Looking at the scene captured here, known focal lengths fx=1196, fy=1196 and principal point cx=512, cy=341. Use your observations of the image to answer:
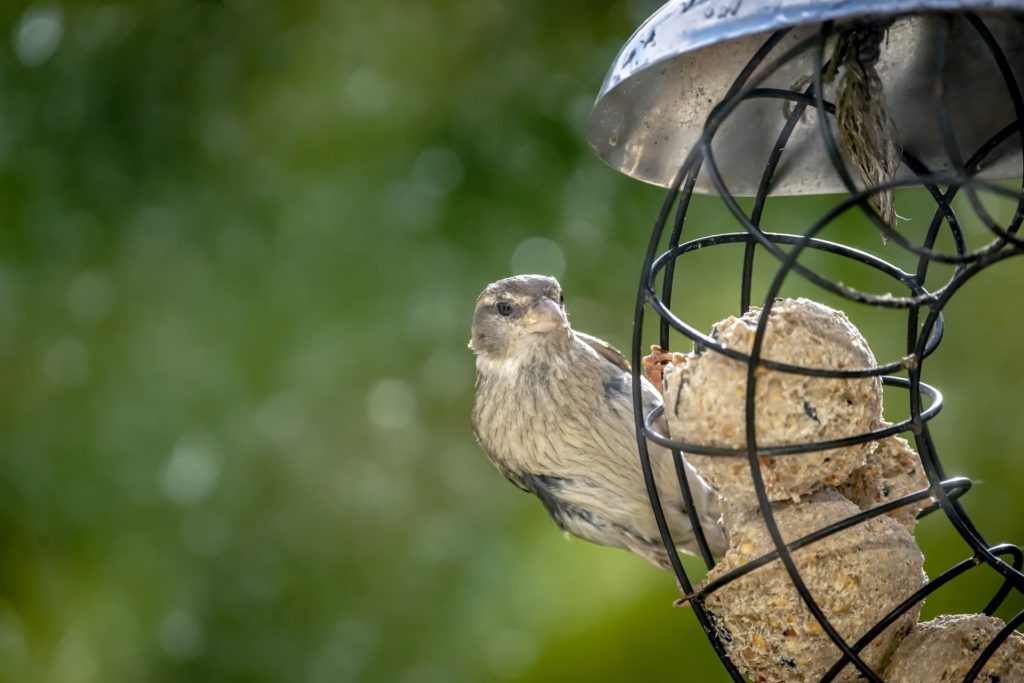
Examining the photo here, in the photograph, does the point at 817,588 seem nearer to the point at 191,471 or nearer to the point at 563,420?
the point at 563,420

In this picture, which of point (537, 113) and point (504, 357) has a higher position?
point (537, 113)

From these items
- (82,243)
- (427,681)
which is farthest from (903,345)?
(82,243)

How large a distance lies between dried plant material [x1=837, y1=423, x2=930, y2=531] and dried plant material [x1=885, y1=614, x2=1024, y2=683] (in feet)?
0.53

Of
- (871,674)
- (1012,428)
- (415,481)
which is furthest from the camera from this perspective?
(415,481)

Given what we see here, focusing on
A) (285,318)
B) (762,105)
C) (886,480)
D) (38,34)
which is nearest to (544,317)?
(762,105)

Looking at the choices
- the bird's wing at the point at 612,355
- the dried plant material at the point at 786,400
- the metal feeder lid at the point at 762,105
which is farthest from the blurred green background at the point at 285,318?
the dried plant material at the point at 786,400

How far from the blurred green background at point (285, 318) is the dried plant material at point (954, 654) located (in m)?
2.26

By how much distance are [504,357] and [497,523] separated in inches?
69.9

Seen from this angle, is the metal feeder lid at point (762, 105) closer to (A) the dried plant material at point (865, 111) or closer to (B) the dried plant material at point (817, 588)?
(A) the dried plant material at point (865, 111)

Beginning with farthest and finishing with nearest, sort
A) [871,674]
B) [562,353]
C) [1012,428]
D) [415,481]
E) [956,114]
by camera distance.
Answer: [415,481], [1012,428], [562,353], [956,114], [871,674]

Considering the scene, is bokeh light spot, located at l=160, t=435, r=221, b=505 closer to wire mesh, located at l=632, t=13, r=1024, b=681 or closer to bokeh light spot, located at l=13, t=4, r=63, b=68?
bokeh light spot, located at l=13, t=4, r=63, b=68

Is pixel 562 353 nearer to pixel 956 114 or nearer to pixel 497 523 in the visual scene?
pixel 956 114

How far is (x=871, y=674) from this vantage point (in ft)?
4.03

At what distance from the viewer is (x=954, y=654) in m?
1.29
